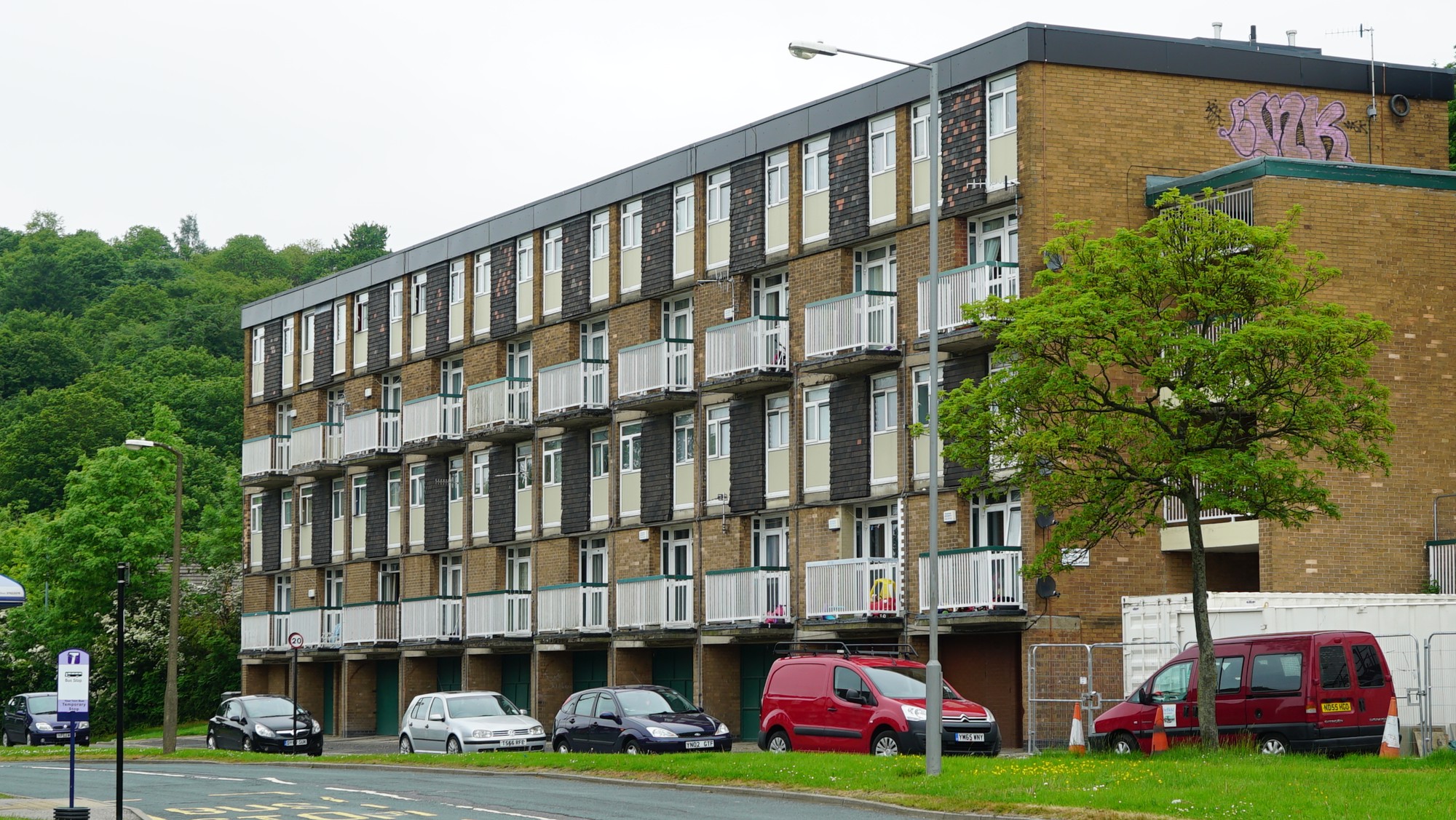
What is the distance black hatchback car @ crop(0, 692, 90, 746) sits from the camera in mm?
54312

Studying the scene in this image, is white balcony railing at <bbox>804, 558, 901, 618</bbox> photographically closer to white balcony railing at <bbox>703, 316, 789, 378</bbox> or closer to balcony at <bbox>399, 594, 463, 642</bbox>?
white balcony railing at <bbox>703, 316, 789, 378</bbox>

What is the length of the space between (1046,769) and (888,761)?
2.89 metres

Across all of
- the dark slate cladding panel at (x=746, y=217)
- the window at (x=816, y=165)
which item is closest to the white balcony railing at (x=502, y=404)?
the dark slate cladding panel at (x=746, y=217)

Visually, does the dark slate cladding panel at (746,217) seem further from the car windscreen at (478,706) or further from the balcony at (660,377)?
the car windscreen at (478,706)

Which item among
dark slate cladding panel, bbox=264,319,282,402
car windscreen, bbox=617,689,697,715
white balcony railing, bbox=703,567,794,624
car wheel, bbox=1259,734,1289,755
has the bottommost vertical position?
car wheel, bbox=1259,734,1289,755

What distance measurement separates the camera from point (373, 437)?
56250 mm

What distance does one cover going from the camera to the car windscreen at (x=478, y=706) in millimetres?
36969

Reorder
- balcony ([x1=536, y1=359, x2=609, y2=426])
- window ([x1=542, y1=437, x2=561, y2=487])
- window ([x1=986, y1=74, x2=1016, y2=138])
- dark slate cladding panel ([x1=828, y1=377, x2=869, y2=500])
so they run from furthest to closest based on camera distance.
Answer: window ([x1=542, y1=437, x2=561, y2=487]) < balcony ([x1=536, y1=359, x2=609, y2=426]) < dark slate cladding panel ([x1=828, y1=377, x2=869, y2=500]) < window ([x1=986, y1=74, x2=1016, y2=138])

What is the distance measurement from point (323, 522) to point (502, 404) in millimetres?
12025

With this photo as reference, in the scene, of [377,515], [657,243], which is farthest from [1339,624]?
[377,515]

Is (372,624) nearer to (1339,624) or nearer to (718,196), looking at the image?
(718,196)

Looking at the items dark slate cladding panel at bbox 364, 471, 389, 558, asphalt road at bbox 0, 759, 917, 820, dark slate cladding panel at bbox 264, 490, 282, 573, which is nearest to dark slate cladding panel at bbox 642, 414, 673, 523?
asphalt road at bbox 0, 759, 917, 820

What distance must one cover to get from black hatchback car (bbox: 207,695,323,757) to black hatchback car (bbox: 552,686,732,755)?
426 inches

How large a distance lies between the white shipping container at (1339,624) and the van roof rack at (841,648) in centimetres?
615
